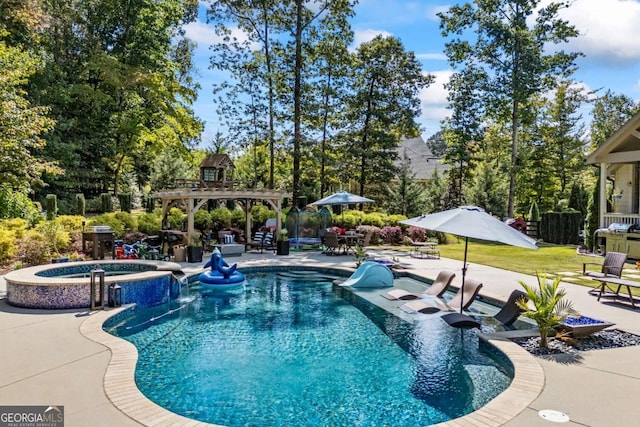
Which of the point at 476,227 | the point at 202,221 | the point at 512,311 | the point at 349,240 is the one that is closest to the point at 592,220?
the point at 349,240

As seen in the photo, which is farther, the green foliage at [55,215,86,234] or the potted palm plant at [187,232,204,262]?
the green foliage at [55,215,86,234]

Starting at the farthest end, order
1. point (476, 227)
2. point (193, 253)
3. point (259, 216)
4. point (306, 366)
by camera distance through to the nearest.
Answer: point (259, 216) < point (193, 253) < point (476, 227) < point (306, 366)

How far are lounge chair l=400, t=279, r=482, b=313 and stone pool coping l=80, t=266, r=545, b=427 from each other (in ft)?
6.70

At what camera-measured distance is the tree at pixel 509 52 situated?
983 inches

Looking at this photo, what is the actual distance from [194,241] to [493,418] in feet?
41.6

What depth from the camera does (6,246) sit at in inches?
476

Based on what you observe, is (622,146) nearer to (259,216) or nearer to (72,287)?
(259,216)

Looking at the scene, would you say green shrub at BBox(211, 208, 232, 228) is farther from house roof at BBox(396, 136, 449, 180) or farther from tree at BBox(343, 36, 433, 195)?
house roof at BBox(396, 136, 449, 180)

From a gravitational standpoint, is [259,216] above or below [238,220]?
A: above

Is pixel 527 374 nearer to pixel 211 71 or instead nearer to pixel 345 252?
pixel 345 252

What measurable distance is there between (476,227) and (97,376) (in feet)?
19.1

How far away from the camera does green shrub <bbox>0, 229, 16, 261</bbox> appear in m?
12.0

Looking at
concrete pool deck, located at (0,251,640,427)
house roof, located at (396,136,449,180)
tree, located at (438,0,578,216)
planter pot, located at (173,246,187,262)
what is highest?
tree, located at (438,0,578,216)

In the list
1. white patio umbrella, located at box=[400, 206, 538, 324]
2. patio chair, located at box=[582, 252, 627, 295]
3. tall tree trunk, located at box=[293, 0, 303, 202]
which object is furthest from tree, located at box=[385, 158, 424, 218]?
white patio umbrella, located at box=[400, 206, 538, 324]
